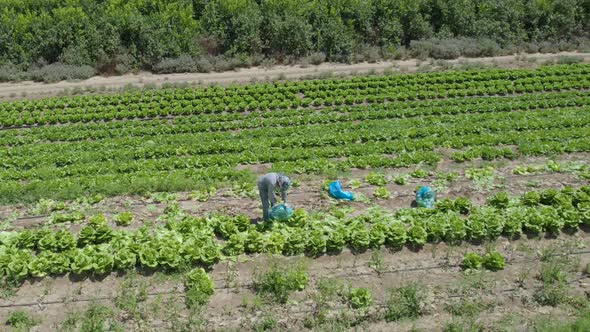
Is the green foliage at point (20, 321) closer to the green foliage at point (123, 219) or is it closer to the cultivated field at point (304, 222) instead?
the cultivated field at point (304, 222)

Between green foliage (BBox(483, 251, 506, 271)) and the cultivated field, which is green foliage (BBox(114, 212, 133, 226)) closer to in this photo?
the cultivated field

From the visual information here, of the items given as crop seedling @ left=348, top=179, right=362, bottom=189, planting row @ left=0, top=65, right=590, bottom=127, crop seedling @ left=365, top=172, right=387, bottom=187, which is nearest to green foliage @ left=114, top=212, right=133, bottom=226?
crop seedling @ left=348, top=179, right=362, bottom=189

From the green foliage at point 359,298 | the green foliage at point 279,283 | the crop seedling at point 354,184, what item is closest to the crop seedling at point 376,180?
the crop seedling at point 354,184

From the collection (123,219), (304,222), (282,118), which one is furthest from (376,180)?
(282,118)

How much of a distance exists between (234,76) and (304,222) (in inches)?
830

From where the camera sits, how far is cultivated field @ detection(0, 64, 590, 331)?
32.4ft

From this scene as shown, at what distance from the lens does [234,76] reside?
31875mm

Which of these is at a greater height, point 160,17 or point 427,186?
point 160,17

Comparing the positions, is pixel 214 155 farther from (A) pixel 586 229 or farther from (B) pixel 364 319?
(A) pixel 586 229

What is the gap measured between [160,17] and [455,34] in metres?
21.7

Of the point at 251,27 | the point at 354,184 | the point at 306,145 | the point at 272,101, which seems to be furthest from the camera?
the point at 251,27

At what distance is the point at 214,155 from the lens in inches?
719

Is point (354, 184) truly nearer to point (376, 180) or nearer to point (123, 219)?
point (376, 180)

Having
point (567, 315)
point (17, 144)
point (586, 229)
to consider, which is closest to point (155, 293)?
point (567, 315)
